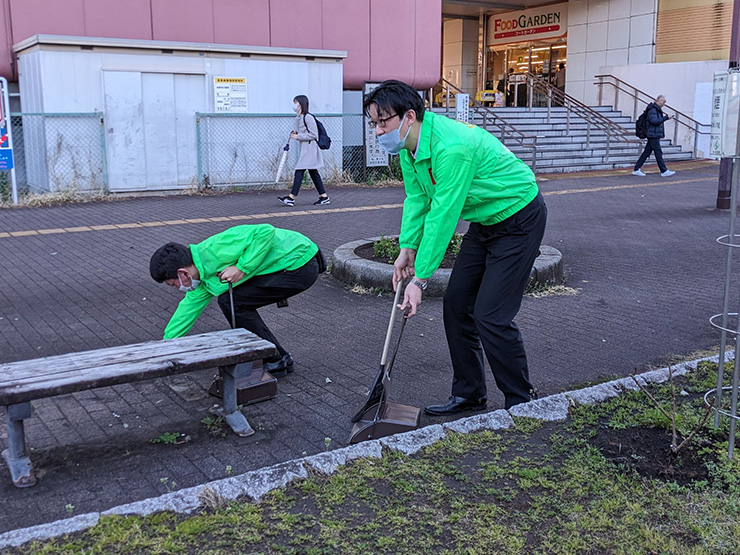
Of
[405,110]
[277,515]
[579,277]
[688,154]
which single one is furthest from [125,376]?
[688,154]

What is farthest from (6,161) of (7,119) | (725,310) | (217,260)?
(725,310)

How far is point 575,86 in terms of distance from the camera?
24.9 metres

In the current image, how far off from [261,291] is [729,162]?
966cm

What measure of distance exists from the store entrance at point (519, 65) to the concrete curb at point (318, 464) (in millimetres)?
23088

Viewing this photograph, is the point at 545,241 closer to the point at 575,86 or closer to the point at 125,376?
the point at 125,376

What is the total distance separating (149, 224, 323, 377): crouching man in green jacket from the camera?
410 cm

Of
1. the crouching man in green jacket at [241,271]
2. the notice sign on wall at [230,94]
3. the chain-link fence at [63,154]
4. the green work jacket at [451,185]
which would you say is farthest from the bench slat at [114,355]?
the notice sign on wall at [230,94]

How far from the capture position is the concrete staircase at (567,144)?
18.4m

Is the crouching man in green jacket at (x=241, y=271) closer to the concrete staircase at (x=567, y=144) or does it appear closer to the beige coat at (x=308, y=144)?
the beige coat at (x=308, y=144)

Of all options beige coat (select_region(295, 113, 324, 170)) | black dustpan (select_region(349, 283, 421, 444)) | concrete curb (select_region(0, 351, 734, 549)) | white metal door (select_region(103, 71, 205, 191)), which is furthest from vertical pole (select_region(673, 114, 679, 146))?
black dustpan (select_region(349, 283, 421, 444))

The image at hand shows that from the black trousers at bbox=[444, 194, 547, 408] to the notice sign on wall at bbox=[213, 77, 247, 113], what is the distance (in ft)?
37.6

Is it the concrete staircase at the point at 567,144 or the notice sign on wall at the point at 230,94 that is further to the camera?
the concrete staircase at the point at 567,144

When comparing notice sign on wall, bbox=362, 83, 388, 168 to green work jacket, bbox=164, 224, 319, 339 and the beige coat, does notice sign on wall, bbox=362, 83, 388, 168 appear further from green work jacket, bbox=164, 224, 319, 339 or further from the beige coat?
green work jacket, bbox=164, 224, 319, 339

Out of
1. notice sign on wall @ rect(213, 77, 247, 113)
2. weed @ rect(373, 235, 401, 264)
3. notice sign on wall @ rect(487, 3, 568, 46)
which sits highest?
notice sign on wall @ rect(487, 3, 568, 46)
